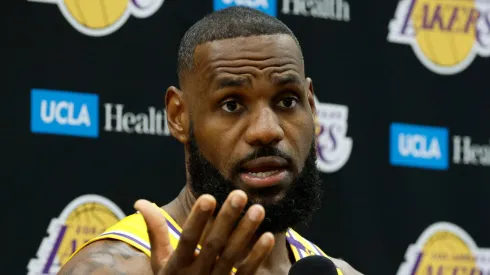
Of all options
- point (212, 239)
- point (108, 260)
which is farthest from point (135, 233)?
point (212, 239)

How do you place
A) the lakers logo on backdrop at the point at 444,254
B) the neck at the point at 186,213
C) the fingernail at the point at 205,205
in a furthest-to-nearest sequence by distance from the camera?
1. the lakers logo on backdrop at the point at 444,254
2. the neck at the point at 186,213
3. the fingernail at the point at 205,205

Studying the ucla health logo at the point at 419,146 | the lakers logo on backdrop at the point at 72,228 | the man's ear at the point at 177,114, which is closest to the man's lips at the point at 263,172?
the man's ear at the point at 177,114

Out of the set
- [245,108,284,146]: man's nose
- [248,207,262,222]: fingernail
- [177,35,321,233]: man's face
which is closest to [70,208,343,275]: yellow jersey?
[177,35,321,233]: man's face

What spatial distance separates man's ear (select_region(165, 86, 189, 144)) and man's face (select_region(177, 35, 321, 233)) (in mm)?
44

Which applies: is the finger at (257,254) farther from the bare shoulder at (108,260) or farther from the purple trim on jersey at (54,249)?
the purple trim on jersey at (54,249)

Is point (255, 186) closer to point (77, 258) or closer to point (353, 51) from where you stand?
point (77, 258)

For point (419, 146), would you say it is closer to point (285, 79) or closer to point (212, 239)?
point (285, 79)

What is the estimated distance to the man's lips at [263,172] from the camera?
1.76 metres

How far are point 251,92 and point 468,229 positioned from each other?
1.47 m

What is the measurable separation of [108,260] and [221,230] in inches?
17.8

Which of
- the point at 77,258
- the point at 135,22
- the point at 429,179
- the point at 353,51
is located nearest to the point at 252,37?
the point at 77,258

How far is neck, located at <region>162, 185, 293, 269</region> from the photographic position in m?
1.94

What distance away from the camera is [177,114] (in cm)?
198

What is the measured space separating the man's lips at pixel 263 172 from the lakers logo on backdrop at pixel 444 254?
1.25 metres
